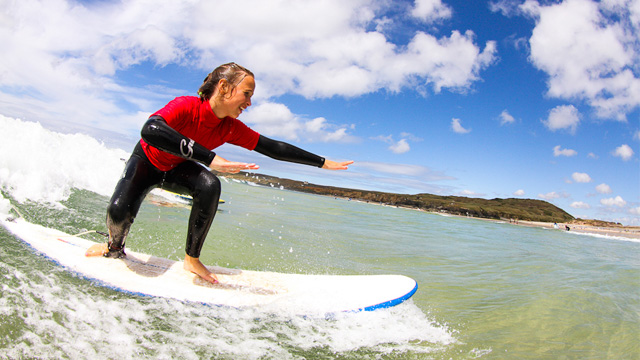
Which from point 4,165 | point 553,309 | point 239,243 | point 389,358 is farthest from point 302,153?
point 4,165

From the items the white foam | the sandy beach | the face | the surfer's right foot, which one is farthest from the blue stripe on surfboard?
the sandy beach

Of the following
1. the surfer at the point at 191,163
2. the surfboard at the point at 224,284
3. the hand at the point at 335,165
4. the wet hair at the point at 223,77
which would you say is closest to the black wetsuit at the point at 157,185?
the surfer at the point at 191,163

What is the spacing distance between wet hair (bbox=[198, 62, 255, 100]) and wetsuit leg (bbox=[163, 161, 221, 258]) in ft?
2.33

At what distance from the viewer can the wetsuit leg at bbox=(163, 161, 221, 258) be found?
309cm

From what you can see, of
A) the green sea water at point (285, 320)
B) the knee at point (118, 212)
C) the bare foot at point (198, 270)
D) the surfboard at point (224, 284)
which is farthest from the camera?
the bare foot at point (198, 270)

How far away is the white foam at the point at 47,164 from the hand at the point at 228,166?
598cm

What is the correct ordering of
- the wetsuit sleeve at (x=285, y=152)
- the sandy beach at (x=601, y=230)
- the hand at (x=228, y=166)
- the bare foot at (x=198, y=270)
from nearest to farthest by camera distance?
the hand at (x=228, y=166) → the bare foot at (x=198, y=270) → the wetsuit sleeve at (x=285, y=152) → the sandy beach at (x=601, y=230)

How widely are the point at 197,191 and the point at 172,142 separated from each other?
704 millimetres

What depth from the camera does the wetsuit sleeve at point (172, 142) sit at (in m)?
2.51

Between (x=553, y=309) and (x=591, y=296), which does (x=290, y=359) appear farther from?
(x=591, y=296)

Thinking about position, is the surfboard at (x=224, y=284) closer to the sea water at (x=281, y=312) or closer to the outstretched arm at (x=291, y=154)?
the sea water at (x=281, y=312)

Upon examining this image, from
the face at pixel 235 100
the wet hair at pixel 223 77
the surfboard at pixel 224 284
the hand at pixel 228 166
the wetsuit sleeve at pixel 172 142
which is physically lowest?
the surfboard at pixel 224 284

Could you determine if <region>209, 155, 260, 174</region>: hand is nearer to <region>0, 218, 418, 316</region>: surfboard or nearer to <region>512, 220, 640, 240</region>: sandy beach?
<region>0, 218, 418, 316</region>: surfboard

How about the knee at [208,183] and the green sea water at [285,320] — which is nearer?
the green sea water at [285,320]
